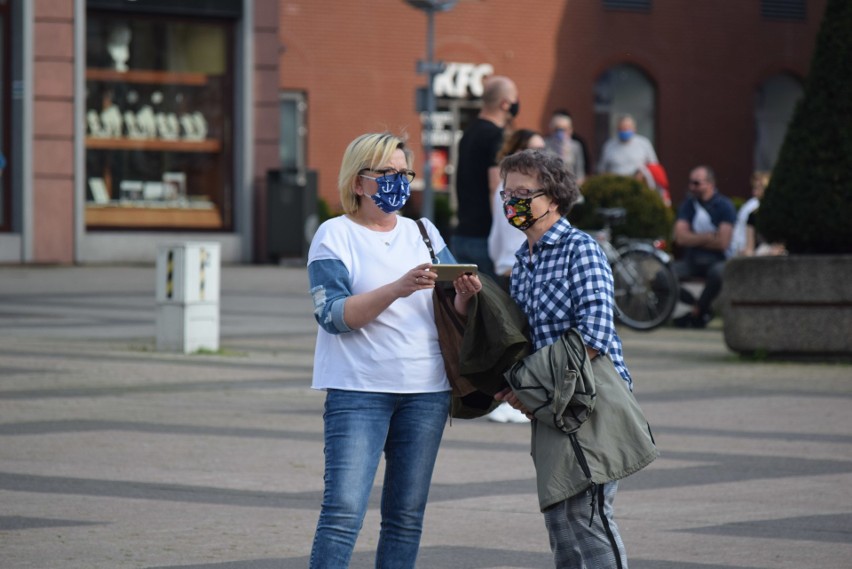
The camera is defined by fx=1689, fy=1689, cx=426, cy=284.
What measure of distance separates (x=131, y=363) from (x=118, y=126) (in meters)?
13.2

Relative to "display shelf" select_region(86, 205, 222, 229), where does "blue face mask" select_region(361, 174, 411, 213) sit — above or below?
above

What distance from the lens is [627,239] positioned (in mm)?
17172

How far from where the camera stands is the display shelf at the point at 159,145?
2491 cm

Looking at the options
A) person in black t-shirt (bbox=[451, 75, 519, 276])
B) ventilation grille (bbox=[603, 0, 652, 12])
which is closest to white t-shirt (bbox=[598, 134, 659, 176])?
person in black t-shirt (bbox=[451, 75, 519, 276])

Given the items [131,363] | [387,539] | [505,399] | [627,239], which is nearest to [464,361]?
[505,399]

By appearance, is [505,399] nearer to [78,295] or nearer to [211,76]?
[78,295]

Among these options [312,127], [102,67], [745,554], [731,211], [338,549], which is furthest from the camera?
[312,127]

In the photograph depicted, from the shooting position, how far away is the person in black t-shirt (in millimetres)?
10162

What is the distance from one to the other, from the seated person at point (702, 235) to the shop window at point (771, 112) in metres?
22.1

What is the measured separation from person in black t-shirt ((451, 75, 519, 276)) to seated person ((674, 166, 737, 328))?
6728 millimetres

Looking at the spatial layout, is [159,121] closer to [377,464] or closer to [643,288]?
[643,288]

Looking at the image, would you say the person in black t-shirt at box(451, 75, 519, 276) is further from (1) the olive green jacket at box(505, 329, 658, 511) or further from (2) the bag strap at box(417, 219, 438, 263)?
(1) the olive green jacket at box(505, 329, 658, 511)

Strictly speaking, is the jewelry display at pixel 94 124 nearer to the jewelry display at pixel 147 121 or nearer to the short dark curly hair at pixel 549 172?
the jewelry display at pixel 147 121

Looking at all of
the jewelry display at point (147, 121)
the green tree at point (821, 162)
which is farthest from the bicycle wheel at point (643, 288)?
the jewelry display at point (147, 121)
